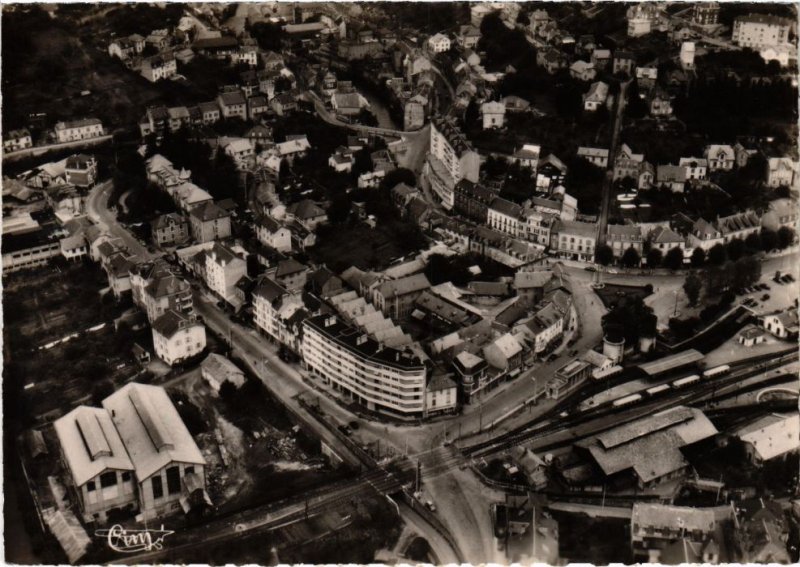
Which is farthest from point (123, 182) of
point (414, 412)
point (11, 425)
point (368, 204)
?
point (414, 412)

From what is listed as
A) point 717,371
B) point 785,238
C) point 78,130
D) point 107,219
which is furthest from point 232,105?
point 717,371

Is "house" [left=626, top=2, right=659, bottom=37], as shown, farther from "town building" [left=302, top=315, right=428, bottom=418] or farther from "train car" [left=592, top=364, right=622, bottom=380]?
"town building" [left=302, top=315, right=428, bottom=418]

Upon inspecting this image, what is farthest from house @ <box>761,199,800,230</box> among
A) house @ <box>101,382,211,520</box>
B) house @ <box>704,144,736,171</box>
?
house @ <box>101,382,211,520</box>

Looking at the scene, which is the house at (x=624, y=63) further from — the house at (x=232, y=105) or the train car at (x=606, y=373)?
the train car at (x=606, y=373)

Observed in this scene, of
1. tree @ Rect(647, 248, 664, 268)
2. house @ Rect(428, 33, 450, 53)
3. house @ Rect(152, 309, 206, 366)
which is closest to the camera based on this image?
house @ Rect(152, 309, 206, 366)

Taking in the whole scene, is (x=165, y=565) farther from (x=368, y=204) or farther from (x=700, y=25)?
(x=700, y=25)

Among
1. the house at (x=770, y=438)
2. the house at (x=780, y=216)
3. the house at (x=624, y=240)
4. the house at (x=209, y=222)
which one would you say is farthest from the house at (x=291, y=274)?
the house at (x=780, y=216)
